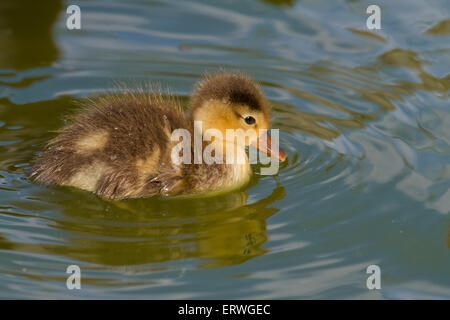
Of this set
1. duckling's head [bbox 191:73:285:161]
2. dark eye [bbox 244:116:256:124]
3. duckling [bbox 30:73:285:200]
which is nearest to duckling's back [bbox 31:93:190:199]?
duckling [bbox 30:73:285:200]

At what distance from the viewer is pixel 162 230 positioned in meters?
4.16

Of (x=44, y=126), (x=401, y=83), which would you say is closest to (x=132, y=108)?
(x=44, y=126)

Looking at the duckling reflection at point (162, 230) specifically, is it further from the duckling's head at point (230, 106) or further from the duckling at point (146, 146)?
the duckling's head at point (230, 106)

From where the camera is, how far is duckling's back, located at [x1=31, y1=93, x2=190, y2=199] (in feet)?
14.4

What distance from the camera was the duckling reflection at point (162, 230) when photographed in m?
3.92

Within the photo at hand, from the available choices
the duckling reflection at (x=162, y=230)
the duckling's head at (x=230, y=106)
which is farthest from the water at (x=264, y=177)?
the duckling's head at (x=230, y=106)

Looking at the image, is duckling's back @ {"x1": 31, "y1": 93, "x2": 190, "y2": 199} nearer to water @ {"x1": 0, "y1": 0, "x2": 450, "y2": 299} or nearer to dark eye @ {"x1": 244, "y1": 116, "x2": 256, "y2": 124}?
water @ {"x1": 0, "y1": 0, "x2": 450, "y2": 299}

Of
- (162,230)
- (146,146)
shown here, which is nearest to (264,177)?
(146,146)

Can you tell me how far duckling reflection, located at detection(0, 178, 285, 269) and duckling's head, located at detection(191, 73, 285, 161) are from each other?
416 millimetres

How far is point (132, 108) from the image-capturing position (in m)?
4.54

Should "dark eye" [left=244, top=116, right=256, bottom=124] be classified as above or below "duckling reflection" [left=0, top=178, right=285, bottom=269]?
above

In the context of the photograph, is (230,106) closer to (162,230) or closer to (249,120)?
(249,120)

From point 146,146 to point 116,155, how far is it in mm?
173
